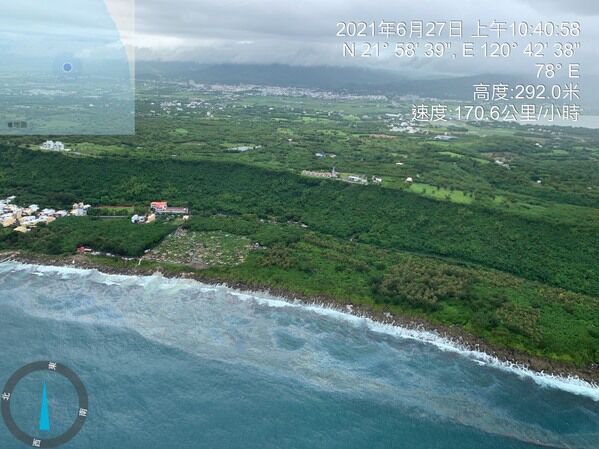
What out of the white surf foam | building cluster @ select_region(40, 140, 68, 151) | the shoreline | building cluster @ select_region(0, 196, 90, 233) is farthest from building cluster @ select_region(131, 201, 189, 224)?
building cluster @ select_region(40, 140, 68, 151)

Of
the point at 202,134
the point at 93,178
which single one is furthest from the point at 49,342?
the point at 202,134

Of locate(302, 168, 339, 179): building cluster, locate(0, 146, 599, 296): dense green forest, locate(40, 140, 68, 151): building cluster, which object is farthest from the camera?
locate(40, 140, 68, 151): building cluster

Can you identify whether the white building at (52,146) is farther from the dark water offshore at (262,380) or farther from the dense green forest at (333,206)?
the dark water offshore at (262,380)

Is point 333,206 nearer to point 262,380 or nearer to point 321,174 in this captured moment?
point 321,174

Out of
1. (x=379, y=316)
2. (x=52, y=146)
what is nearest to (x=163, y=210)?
(x=52, y=146)

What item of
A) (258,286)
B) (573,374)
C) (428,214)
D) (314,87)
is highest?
(314,87)

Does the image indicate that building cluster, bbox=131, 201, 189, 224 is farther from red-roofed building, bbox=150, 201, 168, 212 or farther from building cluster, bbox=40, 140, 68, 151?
building cluster, bbox=40, 140, 68, 151

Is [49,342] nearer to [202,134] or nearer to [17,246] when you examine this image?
[17,246]

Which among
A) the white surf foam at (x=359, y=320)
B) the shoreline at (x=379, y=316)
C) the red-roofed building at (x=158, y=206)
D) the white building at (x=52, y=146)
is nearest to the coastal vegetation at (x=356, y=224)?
the shoreline at (x=379, y=316)
